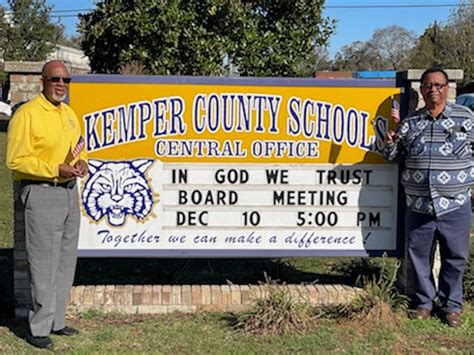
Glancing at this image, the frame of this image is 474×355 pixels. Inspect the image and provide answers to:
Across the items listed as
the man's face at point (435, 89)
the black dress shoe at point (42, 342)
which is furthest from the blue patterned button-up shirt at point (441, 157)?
the black dress shoe at point (42, 342)

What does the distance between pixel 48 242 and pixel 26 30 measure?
40852 mm

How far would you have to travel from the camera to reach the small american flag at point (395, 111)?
578cm

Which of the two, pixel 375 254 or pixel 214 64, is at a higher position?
pixel 214 64

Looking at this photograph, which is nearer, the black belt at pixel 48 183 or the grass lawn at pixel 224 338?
the black belt at pixel 48 183

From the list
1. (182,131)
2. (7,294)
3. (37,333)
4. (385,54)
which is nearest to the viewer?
(37,333)

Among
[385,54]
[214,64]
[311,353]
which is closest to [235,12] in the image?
[214,64]

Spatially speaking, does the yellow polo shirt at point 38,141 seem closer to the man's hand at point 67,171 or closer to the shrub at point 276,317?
the man's hand at point 67,171

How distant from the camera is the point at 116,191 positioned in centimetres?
571

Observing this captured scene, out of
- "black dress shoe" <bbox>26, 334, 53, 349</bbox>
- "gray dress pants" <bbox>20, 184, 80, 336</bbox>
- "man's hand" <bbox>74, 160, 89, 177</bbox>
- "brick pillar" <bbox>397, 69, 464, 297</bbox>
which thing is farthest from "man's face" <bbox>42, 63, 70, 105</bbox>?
"brick pillar" <bbox>397, 69, 464, 297</bbox>

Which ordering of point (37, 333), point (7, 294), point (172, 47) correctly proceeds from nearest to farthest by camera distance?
point (37, 333) → point (7, 294) → point (172, 47)

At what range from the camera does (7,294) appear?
6.21m

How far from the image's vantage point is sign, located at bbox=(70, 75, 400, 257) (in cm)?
567

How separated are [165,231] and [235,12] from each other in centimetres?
787

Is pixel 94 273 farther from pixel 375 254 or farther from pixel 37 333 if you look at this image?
pixel 375 254
